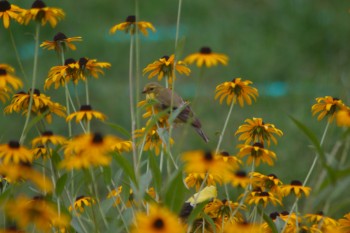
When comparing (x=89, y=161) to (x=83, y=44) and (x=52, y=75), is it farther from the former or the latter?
(x=83, y=44)

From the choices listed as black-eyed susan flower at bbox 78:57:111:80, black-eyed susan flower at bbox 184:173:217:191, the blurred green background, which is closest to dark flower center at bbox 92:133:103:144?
black-eyed susan flower at bbox 184:173:217:191

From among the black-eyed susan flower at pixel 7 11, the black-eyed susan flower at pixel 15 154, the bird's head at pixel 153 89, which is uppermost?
the black-eyed susan flower at pixel 7 11

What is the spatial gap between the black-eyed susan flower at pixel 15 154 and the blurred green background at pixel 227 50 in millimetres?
2806

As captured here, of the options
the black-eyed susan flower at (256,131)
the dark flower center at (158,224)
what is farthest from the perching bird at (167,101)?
the dark flower center at (158,224)

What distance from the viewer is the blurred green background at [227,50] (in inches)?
198

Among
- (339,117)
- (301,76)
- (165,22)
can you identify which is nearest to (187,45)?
(165,22)

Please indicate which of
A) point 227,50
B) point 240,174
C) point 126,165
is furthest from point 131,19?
point 227,50

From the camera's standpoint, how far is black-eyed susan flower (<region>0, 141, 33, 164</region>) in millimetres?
1826

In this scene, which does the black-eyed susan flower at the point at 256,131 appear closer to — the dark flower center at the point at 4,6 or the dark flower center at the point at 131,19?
the dark flower center at the point at 131,19

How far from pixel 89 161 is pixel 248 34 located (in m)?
4.50

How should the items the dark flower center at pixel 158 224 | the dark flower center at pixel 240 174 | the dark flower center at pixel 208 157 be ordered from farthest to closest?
the dark flower center at pixel 240 174 < the dark flower center at pixel 208 157 < the dark flower center at pixel 158 224

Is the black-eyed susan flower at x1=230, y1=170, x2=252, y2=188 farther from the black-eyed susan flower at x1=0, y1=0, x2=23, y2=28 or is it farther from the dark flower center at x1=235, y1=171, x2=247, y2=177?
the black-eyed susan flower at x1=0, y1=0, x2=23, y2=28

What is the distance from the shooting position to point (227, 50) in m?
5.83

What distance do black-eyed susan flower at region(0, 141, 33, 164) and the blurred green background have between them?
281 cm
